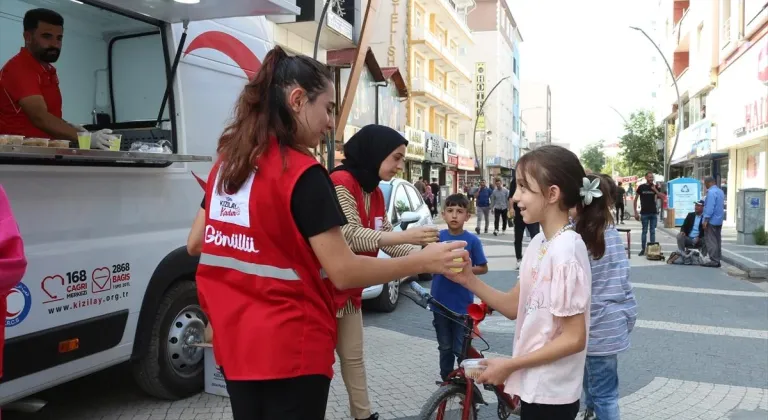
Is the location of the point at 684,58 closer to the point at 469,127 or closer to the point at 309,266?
the point at 469,127

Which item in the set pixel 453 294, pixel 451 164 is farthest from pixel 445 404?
pixel 451 164

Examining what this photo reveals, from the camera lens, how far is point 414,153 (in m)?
31.6

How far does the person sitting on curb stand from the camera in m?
12.4

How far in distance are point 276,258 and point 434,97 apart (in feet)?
119

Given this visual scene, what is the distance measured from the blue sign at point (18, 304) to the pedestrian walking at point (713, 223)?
12071mm

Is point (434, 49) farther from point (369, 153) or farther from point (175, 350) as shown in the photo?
point (369, 153)

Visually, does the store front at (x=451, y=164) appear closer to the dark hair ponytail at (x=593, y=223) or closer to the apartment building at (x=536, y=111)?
the dark hair ponytail at (x=593, y=223)

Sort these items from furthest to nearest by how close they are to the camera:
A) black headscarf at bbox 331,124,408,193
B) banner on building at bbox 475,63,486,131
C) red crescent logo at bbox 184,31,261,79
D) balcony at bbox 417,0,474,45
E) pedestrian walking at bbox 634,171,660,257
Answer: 1. banner on building at bbox 475,63,486,131
2. balcony at bbox 417,0,474,45
3. pedestrian walking at bbox 634,171,660,257
4. red crescent logo at bbox 184,31,261,79
5. black headscarf at bbox 331,124,408,193

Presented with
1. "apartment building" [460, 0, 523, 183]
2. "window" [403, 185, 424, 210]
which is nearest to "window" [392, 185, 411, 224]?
"window" [403, 185, 424, 210]

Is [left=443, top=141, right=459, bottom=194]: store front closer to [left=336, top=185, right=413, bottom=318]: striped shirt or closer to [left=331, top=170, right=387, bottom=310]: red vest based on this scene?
[left=331, top=170, right=387, bottom=310]: red vest

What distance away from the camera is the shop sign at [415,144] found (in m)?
30.8

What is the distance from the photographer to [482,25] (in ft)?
199

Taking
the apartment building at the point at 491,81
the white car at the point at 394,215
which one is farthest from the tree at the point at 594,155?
the white car at the point at 394,215

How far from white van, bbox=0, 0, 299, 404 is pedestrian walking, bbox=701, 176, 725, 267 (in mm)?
10103
